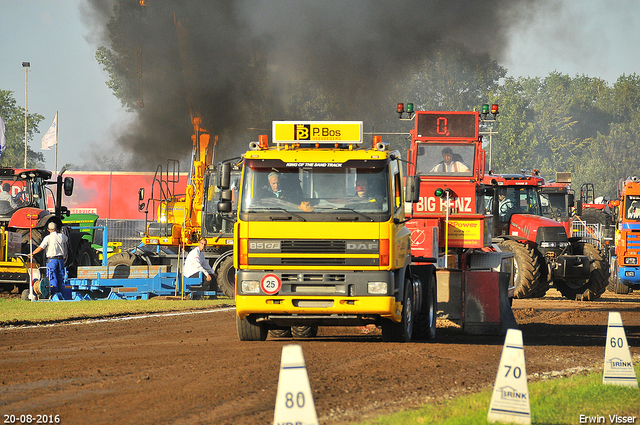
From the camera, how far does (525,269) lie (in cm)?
2053

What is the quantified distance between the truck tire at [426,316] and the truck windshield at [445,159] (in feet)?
15.3

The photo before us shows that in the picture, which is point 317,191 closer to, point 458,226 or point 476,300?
point 476,300

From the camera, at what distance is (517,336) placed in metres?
5.91

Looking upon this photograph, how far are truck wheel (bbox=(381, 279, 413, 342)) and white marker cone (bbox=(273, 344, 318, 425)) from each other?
630cm

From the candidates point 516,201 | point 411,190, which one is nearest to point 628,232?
point 516,201

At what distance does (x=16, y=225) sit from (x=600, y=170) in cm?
7746

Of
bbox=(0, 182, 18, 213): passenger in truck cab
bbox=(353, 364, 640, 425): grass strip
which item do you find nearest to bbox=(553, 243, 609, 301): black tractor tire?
bbox=(353, 364, 640, 425): grass strip

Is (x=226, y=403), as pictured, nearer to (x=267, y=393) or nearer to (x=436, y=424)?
(x=267, y=393)

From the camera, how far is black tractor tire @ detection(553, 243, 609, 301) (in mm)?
22016

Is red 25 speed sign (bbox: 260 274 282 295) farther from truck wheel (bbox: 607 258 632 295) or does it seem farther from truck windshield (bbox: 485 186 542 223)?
truck wheel (bbox: 607 258 632 295)

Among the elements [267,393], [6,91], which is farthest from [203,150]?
[6,91]

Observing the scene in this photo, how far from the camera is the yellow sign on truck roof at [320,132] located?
11188 millimetres

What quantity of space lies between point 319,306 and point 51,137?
3483 centimetres

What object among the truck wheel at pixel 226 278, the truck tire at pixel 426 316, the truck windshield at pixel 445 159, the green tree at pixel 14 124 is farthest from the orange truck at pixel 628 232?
the green tree at pixel 14 124
